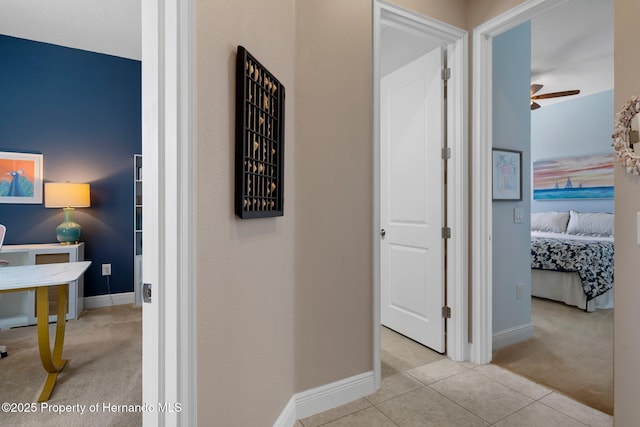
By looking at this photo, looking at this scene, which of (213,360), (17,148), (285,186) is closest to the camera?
(213,360)

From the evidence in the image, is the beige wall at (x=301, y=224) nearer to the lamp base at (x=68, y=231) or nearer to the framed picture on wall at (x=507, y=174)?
the framed picture on wall at (x=507, y=174)

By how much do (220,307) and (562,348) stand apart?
2817 mm

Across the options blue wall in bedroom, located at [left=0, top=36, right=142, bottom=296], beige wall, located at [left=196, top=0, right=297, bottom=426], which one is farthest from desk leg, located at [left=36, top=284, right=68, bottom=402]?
blue wall in bedroom, located at [left=0, top=36, right=142, bottom=296]

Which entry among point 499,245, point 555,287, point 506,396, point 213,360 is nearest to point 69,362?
point 213,360

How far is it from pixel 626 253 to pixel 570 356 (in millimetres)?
1576

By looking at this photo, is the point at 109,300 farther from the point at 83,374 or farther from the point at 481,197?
the point at 481,197

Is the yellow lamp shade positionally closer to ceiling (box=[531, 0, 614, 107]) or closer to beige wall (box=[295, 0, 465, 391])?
beige wall (box=[295, 0, 465, 391])

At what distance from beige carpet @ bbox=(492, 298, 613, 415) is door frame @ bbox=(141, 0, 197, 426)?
2.22 meters

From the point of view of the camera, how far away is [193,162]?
1.01 metres

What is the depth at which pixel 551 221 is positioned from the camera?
17.9ft

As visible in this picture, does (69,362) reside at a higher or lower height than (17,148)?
lower

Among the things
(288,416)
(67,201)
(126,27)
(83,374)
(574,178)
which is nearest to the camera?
(288,416)

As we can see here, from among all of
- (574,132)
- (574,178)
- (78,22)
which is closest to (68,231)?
(78,22)

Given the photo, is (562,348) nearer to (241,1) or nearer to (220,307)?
(220,307)
